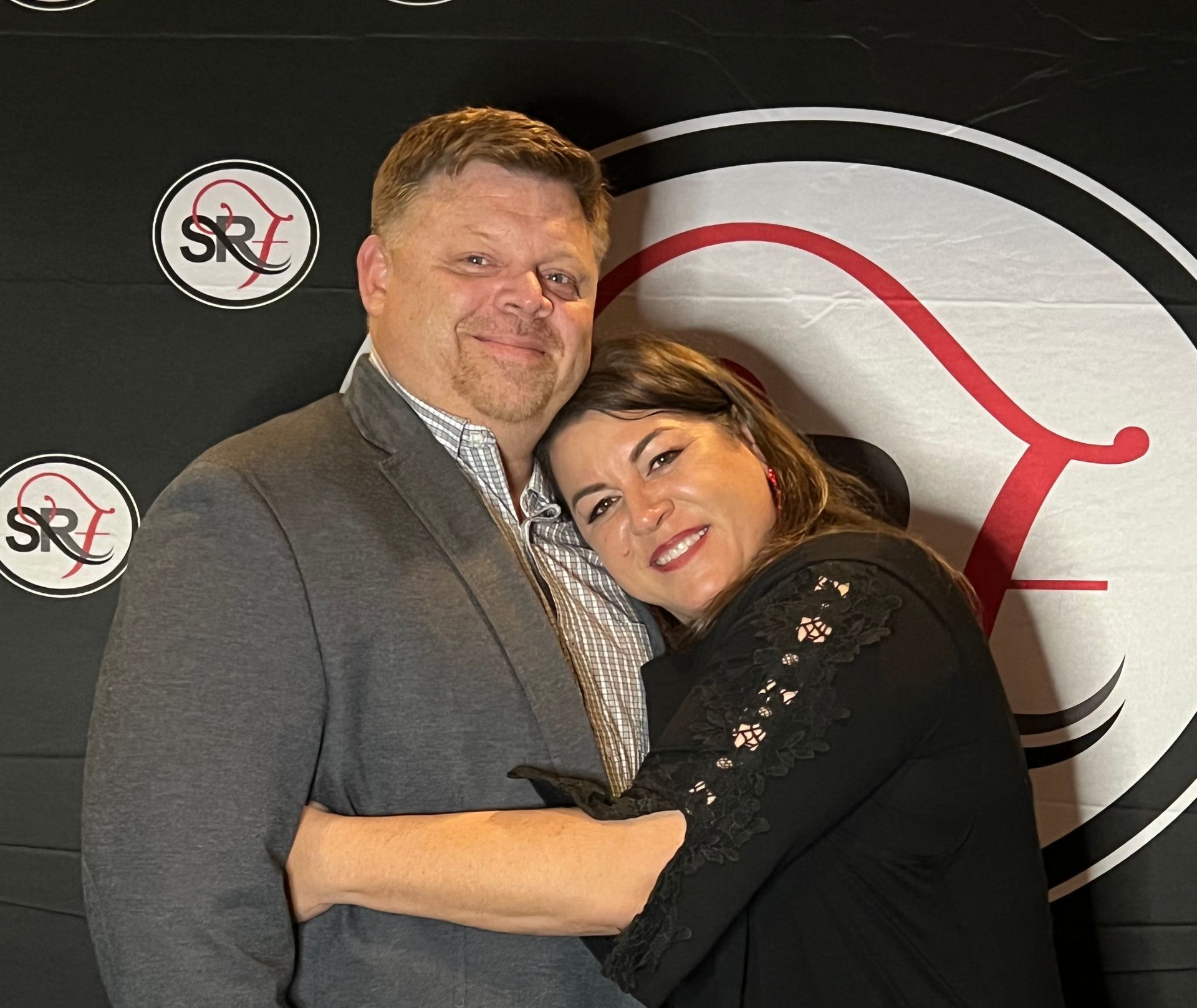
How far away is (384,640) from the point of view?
4.56 feet

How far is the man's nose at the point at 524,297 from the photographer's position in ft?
5.39

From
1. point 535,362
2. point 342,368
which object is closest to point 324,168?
point 342,368

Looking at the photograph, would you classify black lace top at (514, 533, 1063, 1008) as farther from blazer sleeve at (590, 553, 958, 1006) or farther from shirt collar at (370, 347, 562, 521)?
shirt collar at (370, 347, 562, 521)

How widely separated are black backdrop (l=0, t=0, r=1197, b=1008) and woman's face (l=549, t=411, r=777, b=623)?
574mm

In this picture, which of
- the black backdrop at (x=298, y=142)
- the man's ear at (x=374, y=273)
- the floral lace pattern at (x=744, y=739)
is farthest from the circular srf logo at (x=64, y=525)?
the floral lace pattern at (x=744, y=739)

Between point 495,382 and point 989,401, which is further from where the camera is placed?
point 989,401

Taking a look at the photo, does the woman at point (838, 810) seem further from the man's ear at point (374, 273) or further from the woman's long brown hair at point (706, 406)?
the man's ear at point (374, 273)

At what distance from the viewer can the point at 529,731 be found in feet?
4.69

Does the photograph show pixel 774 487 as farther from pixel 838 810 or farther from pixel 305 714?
pixel 305 714

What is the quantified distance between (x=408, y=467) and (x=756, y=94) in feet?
Result: 3.27

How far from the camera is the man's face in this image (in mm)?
1629

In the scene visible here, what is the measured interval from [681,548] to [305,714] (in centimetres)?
55

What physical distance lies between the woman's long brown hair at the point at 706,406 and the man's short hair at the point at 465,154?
0.26 meters

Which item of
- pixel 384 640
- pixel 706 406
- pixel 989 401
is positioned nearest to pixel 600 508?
pixel 706 406
